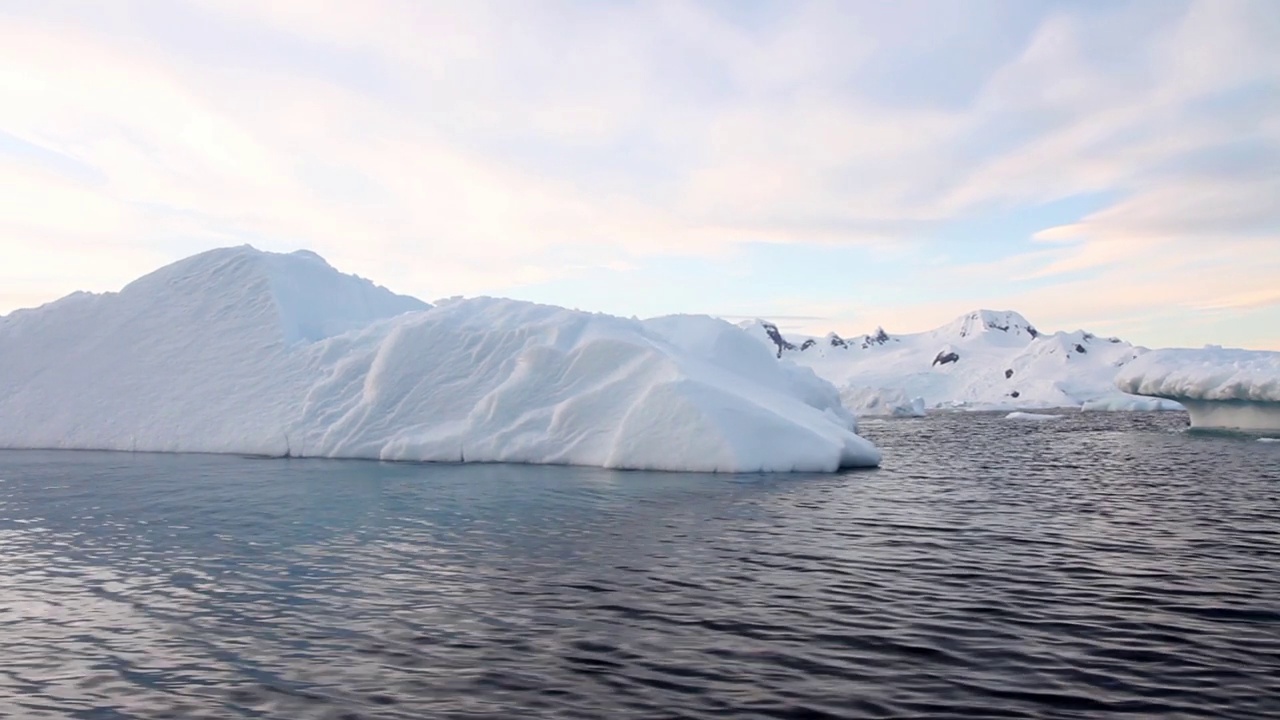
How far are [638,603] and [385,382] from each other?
72.6 ft

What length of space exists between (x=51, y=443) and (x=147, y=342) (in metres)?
5.02

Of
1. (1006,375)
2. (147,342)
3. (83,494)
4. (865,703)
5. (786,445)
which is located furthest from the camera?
(1006,375)

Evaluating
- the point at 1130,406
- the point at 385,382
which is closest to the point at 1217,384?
the point at 385,382

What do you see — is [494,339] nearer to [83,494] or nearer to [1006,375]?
[83,494]

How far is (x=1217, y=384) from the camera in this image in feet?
157

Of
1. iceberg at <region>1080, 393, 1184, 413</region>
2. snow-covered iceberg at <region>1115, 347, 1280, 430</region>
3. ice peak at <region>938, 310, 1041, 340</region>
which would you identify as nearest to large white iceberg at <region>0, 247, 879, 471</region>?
snow-covered iceberg at <region>1115, 347, 1280, 430</region>

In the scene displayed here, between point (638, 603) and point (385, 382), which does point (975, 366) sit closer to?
point (385, 382)

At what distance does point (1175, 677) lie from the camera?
764cm

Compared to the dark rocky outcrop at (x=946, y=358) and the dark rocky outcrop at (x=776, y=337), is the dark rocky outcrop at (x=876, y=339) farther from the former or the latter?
the dark rocky outcrop at (x=946, y=358)

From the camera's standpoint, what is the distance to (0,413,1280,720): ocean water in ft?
24.2

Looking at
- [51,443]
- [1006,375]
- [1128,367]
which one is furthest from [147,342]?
[1006,375]

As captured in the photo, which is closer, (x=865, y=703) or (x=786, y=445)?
(x=865, y=703)

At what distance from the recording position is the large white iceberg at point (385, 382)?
26609mm

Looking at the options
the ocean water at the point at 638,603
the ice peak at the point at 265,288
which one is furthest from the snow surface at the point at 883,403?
the ocean water at the point at 638,603
